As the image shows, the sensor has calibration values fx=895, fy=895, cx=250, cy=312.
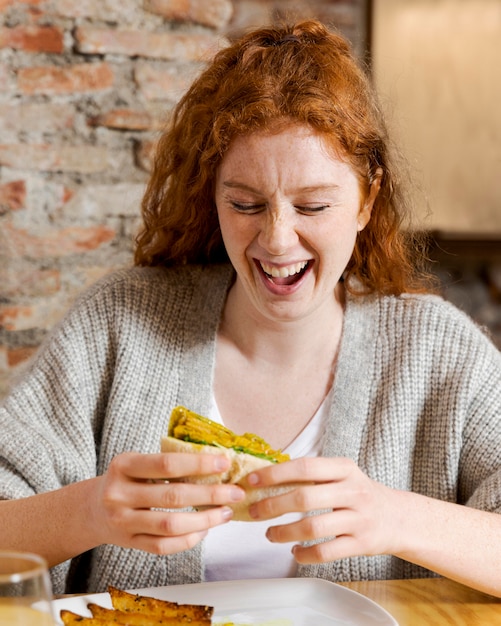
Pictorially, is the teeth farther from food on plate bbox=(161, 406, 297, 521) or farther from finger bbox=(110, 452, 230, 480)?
finger bbox=(110, 452, 230, 480)

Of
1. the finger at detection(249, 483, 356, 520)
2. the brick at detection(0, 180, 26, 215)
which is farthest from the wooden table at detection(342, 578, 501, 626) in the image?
the brick at detection(0, 180, 26, 215)

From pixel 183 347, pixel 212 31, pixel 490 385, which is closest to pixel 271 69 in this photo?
pixel 183 347

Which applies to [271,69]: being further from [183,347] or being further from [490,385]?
[490,385]

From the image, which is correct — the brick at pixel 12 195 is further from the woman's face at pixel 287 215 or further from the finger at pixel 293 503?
the finger at pixel 293 503

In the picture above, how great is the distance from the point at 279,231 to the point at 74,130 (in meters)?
0.92

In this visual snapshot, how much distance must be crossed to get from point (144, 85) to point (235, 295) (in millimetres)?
737

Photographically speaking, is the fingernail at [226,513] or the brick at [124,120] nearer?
the fingernail at [226,513]

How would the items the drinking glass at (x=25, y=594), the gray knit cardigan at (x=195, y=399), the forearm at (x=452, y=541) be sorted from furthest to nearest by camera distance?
the gray knit cardigan at (x=195, y=399) → the forearm at (x=452, y=541) → the drinking glass at (x=25, y=594)

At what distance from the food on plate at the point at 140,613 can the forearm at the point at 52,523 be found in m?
0.18

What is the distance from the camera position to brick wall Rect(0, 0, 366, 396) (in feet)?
6.97

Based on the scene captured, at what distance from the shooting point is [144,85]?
226 cm

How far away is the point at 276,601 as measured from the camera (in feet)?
4.24

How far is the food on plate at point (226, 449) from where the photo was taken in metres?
1.22

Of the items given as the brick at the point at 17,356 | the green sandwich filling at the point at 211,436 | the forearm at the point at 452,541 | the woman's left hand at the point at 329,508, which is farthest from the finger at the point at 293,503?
the brick at the point at 17,356
